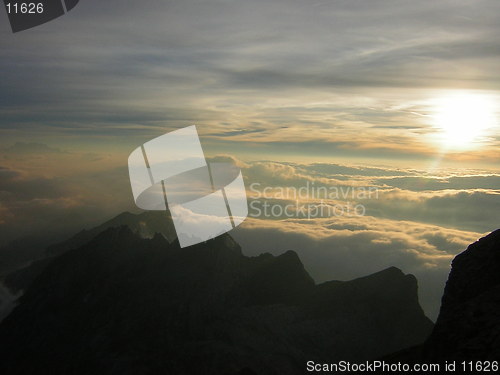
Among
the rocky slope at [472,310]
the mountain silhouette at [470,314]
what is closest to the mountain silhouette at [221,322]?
the mountain silhouette at [470,314]

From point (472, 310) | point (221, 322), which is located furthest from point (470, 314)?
point (221, 322)

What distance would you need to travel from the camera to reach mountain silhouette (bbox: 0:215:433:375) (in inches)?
5502

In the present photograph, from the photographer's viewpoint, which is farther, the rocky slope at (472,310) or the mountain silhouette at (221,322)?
the mountain silhouette at (221,322)

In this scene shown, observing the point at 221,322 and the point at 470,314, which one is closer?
the point at 470,314

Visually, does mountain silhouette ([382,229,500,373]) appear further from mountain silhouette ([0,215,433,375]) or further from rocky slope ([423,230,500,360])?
mountain silhouette ([0,215,433,375])

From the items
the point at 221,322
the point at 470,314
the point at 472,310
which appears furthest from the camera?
the point at 221,322

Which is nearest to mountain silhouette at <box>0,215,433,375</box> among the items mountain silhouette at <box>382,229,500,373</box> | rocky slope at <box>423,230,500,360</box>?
mountain silhouette at <box>382,229,500,373</box>

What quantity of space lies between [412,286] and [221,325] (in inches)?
2822

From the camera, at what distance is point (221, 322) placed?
519 ft

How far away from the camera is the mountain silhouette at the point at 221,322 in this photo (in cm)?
13975

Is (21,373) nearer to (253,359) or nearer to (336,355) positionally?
(253,359)

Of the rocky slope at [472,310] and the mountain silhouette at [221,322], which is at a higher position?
the rocky slope at [472,310]

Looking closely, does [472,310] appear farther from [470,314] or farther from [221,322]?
[221,322]

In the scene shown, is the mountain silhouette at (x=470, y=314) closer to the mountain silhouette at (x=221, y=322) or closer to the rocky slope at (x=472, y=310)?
the rocky slope at (x=472, y=310)
